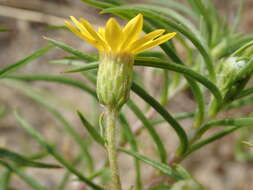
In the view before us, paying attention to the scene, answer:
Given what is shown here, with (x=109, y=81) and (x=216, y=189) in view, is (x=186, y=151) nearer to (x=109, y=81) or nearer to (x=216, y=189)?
(x=109, y=81)

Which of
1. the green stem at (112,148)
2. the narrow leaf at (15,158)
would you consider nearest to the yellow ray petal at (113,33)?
the green stem at (112,148)

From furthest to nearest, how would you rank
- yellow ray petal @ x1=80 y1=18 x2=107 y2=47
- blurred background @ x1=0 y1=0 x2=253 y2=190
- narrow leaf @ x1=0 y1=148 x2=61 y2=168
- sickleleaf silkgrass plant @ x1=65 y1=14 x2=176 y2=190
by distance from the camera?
blurred background @ x1=0 y1=0 x2=253 y2=190 → narrow leaf @ x1=0 y1=148 x2=61 y2=168 → sickleleaf silkgrass plant @ x1=65 y1=14 x2=176 y2=190 → yellow ray petal @ x1=80 y1=18 x2=107 y2=47

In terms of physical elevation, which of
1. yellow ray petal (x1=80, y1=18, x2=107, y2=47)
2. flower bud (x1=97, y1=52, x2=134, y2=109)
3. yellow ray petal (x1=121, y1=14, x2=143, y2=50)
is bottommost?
flower bud (x1=97, y1=52, x2=134, y2=109)

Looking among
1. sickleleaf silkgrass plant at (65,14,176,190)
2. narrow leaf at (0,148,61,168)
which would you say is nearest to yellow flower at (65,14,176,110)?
sickleleaf silkgrass plant at (65,14,176,190)

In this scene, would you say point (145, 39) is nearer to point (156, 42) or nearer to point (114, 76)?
point (156, 42)

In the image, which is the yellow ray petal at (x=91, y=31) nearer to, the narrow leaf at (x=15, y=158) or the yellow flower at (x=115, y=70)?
the yellow flower at (x=115, y=70)

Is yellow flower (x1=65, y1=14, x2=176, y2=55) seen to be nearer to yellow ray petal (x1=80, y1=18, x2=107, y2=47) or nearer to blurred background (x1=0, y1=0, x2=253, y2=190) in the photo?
yellow ray petal (x1=80, y1=18, x2=107, y2=47)

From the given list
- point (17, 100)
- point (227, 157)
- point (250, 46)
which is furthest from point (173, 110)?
point (250, 46)
